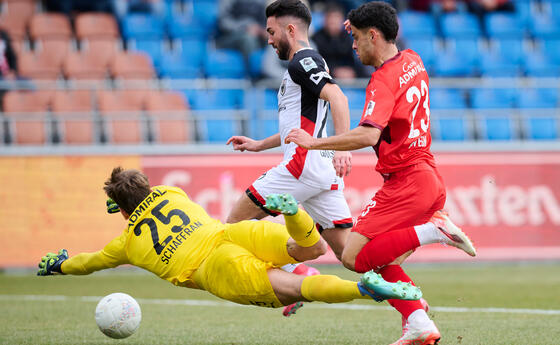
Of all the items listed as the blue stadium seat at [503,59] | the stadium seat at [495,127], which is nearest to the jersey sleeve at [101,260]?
the stadium seat at [495,127]

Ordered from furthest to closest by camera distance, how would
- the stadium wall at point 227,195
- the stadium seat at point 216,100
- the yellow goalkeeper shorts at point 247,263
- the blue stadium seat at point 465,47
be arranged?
1. the blue stadium seat at point 465,47
2. the stadium seat at point 216,100
3. the stadium wall at point 227,195
4. the yellow goalkeeper shorts at point 247,263

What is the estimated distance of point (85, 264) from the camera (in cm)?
577

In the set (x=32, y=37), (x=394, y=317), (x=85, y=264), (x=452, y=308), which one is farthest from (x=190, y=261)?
(x=32, y=37)

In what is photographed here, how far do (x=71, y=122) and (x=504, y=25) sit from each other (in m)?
9.72

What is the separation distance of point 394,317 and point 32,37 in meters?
9.95

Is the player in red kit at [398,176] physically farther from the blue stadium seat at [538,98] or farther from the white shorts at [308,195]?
the blue stadium seat at [538,98]

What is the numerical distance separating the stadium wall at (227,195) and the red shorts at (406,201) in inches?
269

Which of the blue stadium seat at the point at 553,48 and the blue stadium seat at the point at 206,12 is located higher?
the blue stadium seat at the point at 206,12

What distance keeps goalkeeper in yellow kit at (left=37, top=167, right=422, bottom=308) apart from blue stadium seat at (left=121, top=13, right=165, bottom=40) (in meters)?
10.2

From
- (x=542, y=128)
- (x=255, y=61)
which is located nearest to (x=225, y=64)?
(x=255, y=61)

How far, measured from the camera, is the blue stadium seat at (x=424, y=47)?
16297mm

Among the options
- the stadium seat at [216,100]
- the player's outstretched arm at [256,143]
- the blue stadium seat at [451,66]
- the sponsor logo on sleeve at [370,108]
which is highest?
the blue stadium seat at [451,66]

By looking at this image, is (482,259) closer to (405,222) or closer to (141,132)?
(141,132)

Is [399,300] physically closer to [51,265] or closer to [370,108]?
[370,108]
